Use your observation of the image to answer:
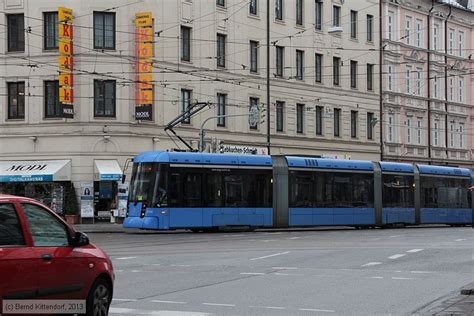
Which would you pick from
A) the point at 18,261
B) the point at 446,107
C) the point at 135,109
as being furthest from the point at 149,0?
the point at 18,261

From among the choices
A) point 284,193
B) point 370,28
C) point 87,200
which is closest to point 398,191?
point 284,193

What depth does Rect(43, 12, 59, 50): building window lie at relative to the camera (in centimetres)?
4169

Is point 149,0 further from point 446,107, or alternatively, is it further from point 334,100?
point 446,107

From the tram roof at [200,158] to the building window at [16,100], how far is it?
12.7 m

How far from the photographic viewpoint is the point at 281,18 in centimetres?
5122

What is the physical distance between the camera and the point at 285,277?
15766 mm

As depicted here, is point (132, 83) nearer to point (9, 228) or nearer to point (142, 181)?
point (142, 181)

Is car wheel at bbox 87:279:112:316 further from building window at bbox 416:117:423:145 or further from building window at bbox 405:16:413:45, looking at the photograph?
building window at bbox 416:117:423:145

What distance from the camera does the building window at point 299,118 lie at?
2082 inches

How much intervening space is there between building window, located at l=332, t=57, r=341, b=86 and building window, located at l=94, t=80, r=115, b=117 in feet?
62.5

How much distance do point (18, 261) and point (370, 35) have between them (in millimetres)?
52451

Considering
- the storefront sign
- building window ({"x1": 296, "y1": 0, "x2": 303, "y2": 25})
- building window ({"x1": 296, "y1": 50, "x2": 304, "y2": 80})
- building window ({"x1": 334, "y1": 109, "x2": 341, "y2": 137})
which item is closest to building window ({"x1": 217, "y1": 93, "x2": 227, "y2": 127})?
building window ({"x1": 296, "y1": 50, "x2": 304, "y2": 80})

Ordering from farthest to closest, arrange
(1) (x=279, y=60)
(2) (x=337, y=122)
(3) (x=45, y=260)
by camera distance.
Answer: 1. (2) (x=337, y=122)
2. (1) (x=279, y=60)
3. (3) (x=45, y=260)

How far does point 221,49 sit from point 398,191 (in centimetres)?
1384
